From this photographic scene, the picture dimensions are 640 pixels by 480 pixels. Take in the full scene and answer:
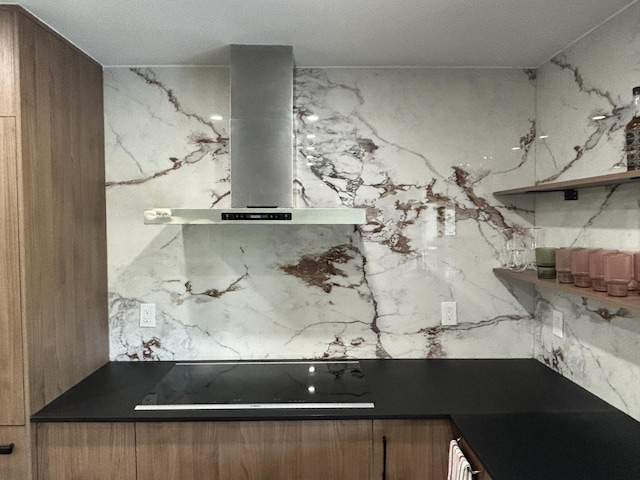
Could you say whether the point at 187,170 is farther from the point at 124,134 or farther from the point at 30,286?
the point at 30,286

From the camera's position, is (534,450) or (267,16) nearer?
(534,450)

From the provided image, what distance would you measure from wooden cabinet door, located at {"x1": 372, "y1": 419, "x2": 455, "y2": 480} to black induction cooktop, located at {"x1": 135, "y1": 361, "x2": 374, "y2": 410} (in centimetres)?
12

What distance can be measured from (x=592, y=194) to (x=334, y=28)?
121 cm

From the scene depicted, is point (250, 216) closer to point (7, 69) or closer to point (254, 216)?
point (254, 216)

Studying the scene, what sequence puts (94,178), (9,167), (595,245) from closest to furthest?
(9,167), (595,245), (94,178)

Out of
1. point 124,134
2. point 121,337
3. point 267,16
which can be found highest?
point 267,16

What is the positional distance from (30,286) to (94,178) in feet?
2.23

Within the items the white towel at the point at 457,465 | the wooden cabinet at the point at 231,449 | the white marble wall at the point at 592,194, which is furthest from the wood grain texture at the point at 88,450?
the white marble wall at the point at 592,194

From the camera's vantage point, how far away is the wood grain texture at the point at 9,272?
152 centimetres

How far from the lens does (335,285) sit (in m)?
2.20

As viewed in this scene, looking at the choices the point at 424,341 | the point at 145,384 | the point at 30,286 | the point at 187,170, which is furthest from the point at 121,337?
the point at 424,341

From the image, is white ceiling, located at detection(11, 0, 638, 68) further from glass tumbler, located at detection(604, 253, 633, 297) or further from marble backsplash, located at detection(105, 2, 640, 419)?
glass tumbler, located at detection(604, 253, 633, 297)

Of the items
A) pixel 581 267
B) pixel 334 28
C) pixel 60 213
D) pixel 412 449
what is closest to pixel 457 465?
pixel 412 449

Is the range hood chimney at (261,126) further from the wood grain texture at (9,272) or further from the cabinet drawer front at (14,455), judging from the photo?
the cabinet drawer front at (14,455)
